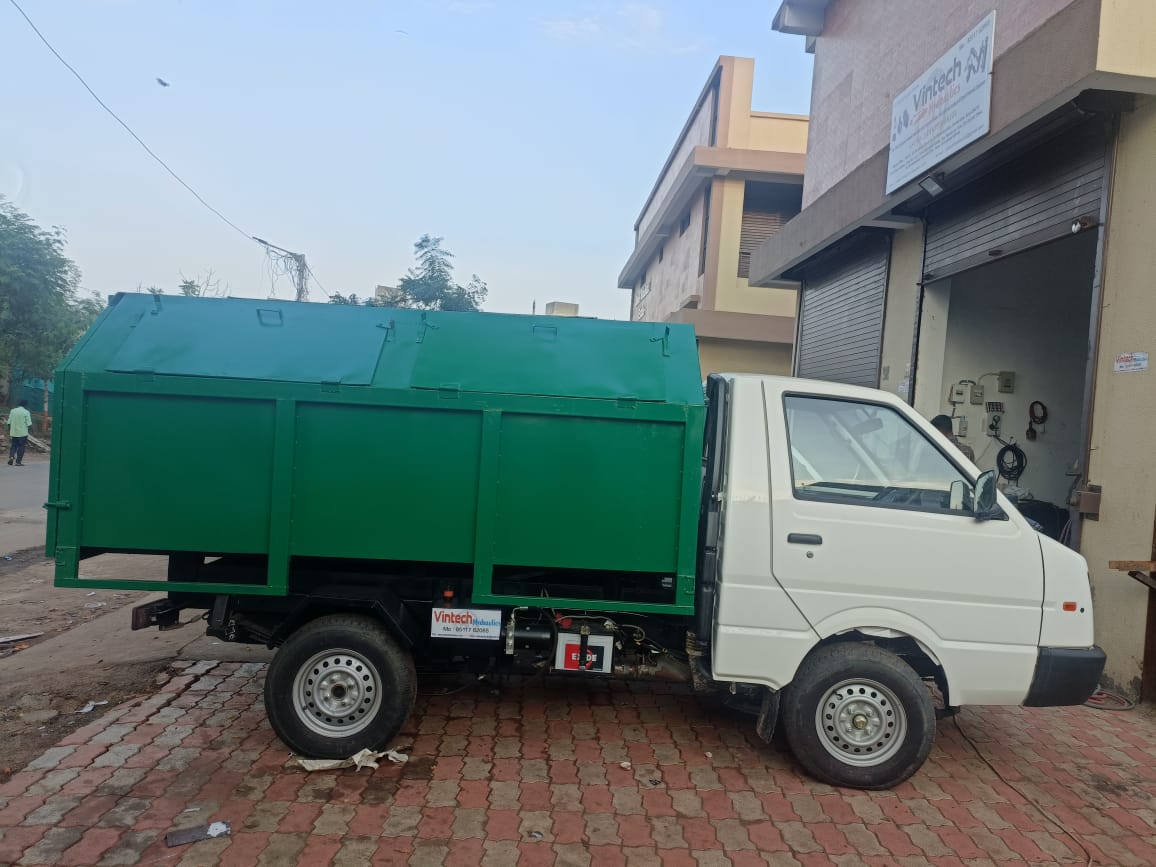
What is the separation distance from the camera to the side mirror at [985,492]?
363cm

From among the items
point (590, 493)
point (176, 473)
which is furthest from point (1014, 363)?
point (176, 473)

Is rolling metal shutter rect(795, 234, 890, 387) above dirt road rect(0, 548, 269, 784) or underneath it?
above

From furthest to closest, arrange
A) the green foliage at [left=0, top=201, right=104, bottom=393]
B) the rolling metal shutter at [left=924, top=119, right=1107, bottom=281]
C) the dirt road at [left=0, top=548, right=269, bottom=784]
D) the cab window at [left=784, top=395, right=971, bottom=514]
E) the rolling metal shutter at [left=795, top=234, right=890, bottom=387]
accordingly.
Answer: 1. the green foliage at [left=0, top=201, right=104, bottom=393]
2. the rolling metal shutter at [left=795, top=234, right=890, bottom=387]
3. the rolling metal shutter at [left=924, top=119, right=1107, bottom=281]
4. the dirt road at [left=0, top=548, right=269, bottom=784]
5. the cab window at [left=784, top=395, right=971, bottom=514]

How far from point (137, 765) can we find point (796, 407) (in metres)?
3.79

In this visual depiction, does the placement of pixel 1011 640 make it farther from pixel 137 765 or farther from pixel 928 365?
pixel 928 365

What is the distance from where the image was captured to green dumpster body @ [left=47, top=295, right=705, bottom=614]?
3.74 meters

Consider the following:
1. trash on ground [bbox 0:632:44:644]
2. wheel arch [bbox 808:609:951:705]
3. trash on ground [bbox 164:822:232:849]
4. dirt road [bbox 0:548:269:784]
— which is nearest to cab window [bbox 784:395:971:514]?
wheel arch [bbox 808:609:951:705]

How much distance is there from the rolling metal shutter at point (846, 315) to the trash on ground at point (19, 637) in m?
8.40

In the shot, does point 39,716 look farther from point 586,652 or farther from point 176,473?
point 586,652

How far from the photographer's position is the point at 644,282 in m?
28.3

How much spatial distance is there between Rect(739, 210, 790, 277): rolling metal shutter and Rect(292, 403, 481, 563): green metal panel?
14.2 m

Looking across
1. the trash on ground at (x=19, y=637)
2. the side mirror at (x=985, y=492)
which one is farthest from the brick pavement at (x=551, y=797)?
the trash on ground at (x=19, y=637)

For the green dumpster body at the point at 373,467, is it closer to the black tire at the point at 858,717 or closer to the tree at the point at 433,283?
the black tire at the point at 858,717

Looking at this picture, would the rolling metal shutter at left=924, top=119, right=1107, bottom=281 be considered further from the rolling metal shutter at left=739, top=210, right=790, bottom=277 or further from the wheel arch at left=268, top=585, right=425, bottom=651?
the rolling metal shutter at left=739, top=210, right=790, bottom=277
